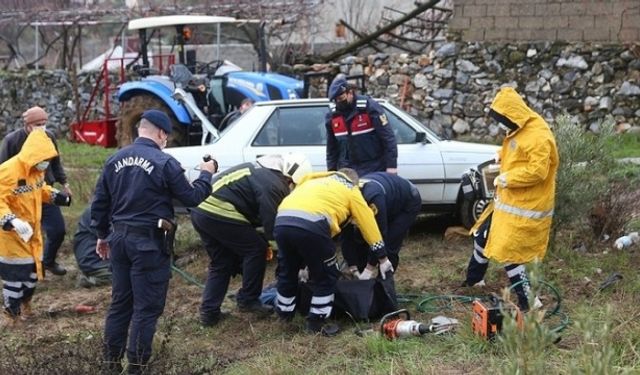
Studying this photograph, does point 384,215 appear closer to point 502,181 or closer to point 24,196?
point 502,181

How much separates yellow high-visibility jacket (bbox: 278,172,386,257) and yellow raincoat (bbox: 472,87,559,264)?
3.01ft

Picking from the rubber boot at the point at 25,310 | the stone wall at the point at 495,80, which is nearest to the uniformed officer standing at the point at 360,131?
the rubber boot at the point at 25,310

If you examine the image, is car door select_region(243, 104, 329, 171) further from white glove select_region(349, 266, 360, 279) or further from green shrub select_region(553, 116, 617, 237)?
green shrub select_region(553, 116, 617, 237)

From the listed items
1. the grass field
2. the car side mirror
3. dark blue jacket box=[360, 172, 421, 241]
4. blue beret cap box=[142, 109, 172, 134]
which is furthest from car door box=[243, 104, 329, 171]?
blue beret cap box=[142, 109, 172, 134]

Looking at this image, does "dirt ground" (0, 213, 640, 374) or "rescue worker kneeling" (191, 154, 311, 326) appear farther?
"rescue worker kneeling" (191, 154, 311, 326)

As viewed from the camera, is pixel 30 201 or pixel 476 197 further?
pixel 476 197

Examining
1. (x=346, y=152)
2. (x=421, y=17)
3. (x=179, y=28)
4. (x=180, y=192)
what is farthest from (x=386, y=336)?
(x=421, y=17)

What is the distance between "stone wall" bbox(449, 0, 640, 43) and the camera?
14.1 m

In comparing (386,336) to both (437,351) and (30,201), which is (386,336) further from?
(30,201)

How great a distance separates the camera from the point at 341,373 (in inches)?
200

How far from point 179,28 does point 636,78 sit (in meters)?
7.51

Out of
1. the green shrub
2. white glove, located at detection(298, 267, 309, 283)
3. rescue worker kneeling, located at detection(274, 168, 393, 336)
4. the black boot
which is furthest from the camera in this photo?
the green shrub

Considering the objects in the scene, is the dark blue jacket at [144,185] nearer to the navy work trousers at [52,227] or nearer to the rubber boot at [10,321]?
the rubber boot at [10,321]

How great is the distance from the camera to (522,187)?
600 centimetres
